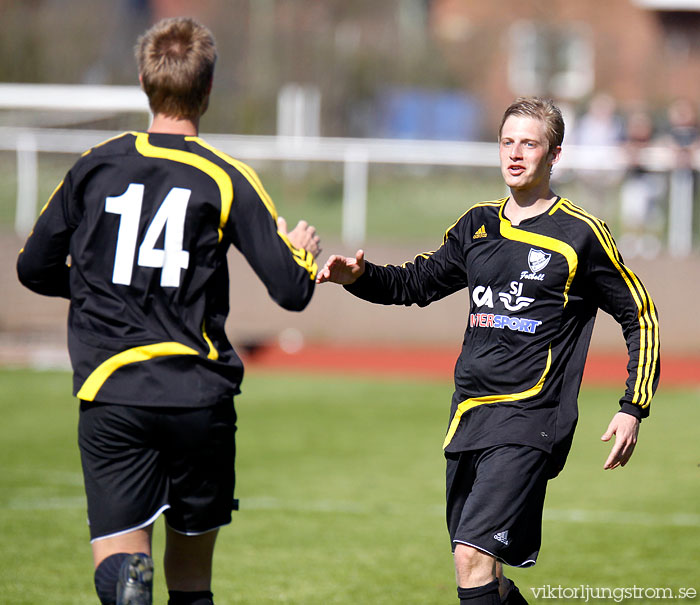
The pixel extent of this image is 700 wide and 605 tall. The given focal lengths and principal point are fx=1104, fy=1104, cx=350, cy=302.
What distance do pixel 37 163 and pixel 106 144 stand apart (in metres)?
12.7

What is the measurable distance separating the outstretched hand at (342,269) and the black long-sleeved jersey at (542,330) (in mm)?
443

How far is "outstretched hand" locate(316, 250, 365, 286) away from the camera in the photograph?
4102mm

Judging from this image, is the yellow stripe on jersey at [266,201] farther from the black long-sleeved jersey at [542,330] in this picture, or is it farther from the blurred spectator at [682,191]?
the blurred spectator at [682,191]

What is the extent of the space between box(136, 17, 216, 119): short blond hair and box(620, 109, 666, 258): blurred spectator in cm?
1263

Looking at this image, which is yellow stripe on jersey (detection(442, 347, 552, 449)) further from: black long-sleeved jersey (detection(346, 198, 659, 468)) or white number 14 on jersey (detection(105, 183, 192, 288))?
white number 14 on jersey (detection(105, 183, 192, 288))

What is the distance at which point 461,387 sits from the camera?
4.09 meters

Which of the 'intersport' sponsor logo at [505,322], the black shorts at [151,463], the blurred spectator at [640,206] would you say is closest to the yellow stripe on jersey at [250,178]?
the black shorts at [151,463]

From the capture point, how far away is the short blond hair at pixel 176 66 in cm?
339

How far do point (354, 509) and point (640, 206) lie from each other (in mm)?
9325

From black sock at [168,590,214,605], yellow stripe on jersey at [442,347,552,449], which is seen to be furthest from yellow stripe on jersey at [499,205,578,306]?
black sock at [168,590,214,605]

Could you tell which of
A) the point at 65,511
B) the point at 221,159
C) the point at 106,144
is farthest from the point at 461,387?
the point at 65,511

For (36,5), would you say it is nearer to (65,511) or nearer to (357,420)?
(357,420)

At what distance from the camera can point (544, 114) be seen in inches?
160

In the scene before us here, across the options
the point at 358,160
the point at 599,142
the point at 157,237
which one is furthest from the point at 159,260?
the point at 599,142
